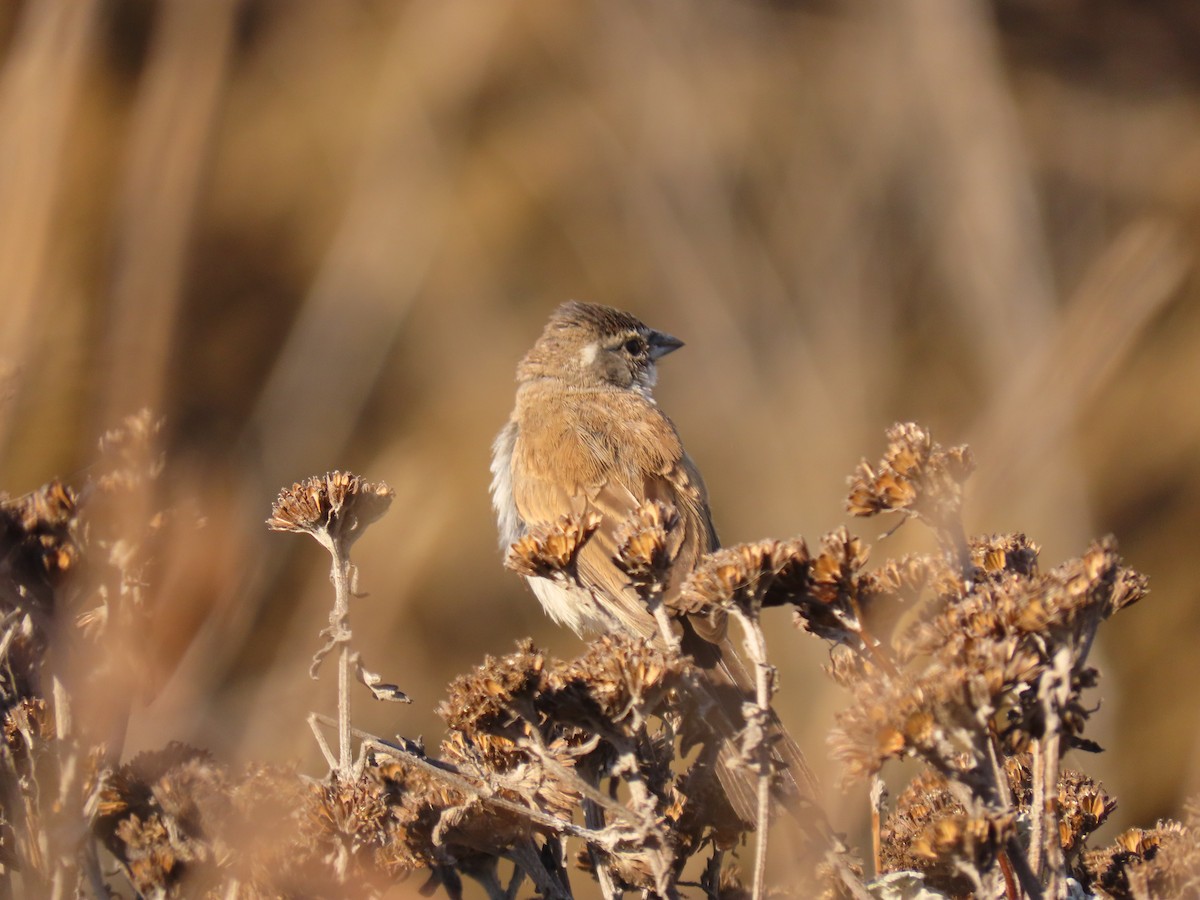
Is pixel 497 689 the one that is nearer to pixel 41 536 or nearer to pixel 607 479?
pixel 41 536

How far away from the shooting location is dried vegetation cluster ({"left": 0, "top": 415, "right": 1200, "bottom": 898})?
134 centimetres

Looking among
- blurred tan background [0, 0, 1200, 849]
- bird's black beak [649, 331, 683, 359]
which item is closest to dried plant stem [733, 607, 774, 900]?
blurred tan background [0, 0, 1200, 849]

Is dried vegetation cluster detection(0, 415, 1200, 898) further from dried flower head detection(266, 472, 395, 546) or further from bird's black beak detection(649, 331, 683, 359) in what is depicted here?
bird's black beak detection(649, 331, 683, 359)

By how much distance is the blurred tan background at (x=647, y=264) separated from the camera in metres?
3.24

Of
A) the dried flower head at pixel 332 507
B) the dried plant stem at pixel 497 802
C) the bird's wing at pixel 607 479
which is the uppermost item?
the bird's wing at pixel 607 479

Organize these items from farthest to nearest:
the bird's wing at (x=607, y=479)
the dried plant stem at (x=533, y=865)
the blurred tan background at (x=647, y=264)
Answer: the blurred tan background at (x=647, y=264)
the bird's wing at (x=607, y=479)
the dried plant stem at (x=533, y=865)

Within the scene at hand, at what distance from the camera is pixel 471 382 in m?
5.36

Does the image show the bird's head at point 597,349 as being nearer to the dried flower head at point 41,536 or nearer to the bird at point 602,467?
the bird at point 602,467

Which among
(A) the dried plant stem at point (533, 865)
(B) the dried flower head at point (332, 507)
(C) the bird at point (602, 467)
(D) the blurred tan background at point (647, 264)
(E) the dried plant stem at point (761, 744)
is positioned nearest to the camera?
(E) the dried plant stem at point (761, 744)

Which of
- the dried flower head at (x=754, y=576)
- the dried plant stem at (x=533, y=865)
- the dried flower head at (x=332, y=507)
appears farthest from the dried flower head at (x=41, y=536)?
the dried flower head at (x=754, y=576)

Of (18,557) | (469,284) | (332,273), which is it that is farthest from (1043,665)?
(469,284)

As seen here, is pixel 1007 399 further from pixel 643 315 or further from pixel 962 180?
pixel 643 315

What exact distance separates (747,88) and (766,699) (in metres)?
4.40

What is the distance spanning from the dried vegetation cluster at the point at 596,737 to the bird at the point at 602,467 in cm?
50
